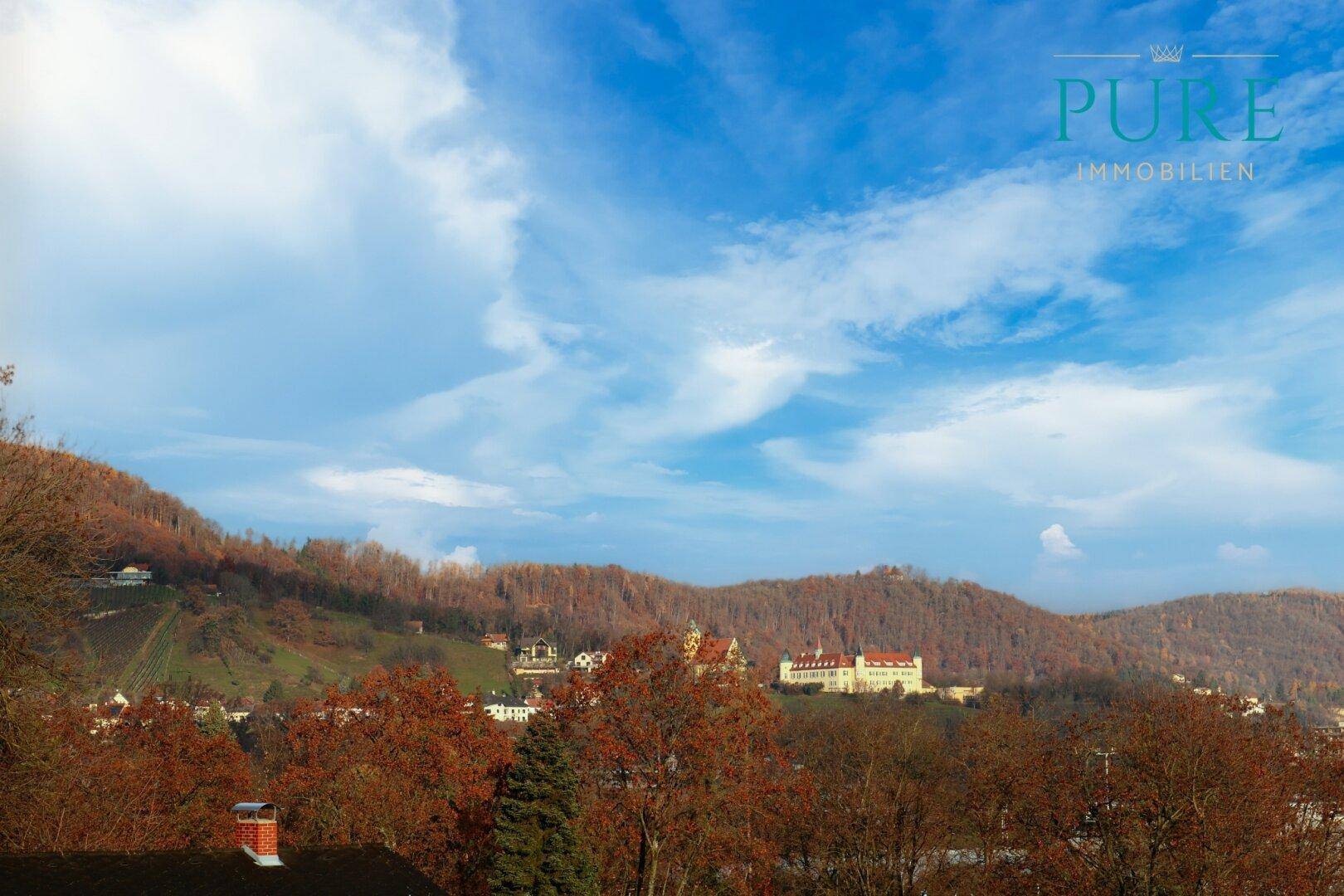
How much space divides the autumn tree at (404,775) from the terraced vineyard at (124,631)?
9329cm

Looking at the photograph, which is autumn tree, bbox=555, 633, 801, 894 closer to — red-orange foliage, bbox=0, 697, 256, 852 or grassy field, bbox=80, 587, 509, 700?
red-orange foliage, bbox=0, 697, 256, 852

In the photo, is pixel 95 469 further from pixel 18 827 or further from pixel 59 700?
pixel 18 827

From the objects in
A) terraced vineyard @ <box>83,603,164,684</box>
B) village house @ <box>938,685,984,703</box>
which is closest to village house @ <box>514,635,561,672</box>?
terraced vineyard @ <box>83,603,164,684</box>

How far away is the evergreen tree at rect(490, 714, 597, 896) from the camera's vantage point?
91.9ft

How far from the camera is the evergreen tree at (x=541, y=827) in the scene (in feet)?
91.9

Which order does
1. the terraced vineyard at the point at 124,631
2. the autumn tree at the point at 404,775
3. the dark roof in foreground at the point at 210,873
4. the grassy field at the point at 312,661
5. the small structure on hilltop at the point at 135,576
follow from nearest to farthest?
the dark roof in foreground at the point at 210,873
the autumn tree at the point at 404,775
the terraced vineyard at the point at 124,631
the grassy field at the point at 312,661
the small structure on hilltop at the point at 135,576

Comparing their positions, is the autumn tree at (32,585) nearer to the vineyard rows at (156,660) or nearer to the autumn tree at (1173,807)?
the autumn tree at (1173,807)

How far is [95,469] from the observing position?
24.2 m

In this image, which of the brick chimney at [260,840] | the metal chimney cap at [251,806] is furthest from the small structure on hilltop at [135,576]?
the brick chimney at [260,840]

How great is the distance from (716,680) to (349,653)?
15613cm

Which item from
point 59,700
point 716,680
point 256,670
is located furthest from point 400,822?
point 256,670

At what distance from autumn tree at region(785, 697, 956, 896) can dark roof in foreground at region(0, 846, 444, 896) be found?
1955 cm

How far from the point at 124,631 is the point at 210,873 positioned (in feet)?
495

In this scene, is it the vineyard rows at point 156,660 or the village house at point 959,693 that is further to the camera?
the village house at point 959,693
